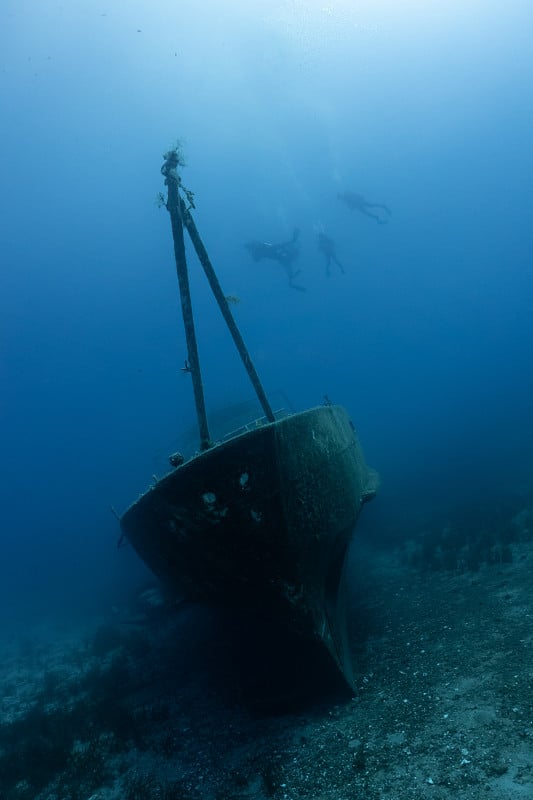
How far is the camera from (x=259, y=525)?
5434 millimetres

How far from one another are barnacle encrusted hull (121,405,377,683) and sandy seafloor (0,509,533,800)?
3.21 ft

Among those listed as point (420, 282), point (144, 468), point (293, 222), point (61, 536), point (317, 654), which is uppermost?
point (293, 222)

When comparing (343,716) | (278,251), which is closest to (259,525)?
(343,716)

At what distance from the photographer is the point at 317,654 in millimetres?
5668

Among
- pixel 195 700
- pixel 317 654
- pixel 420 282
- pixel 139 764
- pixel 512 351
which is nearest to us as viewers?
pixel 317 654

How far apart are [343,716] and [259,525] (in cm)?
291

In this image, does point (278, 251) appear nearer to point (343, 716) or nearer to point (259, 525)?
point (259, 525)

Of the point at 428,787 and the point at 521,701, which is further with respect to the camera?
the point at 521,701

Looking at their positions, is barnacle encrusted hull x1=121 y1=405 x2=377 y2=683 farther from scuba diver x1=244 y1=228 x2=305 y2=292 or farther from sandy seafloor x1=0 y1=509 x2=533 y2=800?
scuba diver x1=244 y1=228 x2=305 y2=292

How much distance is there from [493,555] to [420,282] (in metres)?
133

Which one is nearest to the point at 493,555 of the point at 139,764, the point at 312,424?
the point at 312,424

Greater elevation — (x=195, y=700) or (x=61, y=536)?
(x=61, y=536)

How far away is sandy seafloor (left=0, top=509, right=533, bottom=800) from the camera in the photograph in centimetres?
424

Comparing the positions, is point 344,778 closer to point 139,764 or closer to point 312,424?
point 139,764
